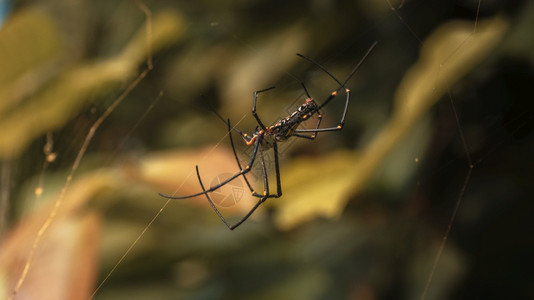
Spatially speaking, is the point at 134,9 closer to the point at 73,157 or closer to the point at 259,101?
the point at 73,157

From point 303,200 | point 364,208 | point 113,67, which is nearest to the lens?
point 303,200

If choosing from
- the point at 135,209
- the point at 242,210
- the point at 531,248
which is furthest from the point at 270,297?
the point at 531,248

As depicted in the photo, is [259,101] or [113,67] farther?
[113,67]

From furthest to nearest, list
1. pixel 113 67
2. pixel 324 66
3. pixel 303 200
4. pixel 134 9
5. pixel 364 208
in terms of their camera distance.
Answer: pixel 134 9 → pixel 113 67 → pixel 364 208 → pixel 303 200 → pixel 324 66

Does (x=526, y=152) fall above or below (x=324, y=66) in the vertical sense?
below

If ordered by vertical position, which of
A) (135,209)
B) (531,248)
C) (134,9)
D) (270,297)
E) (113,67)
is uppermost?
(134,9)

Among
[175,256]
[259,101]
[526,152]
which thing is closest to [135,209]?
[175,256]

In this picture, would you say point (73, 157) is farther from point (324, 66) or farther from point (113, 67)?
point (324, 66)
